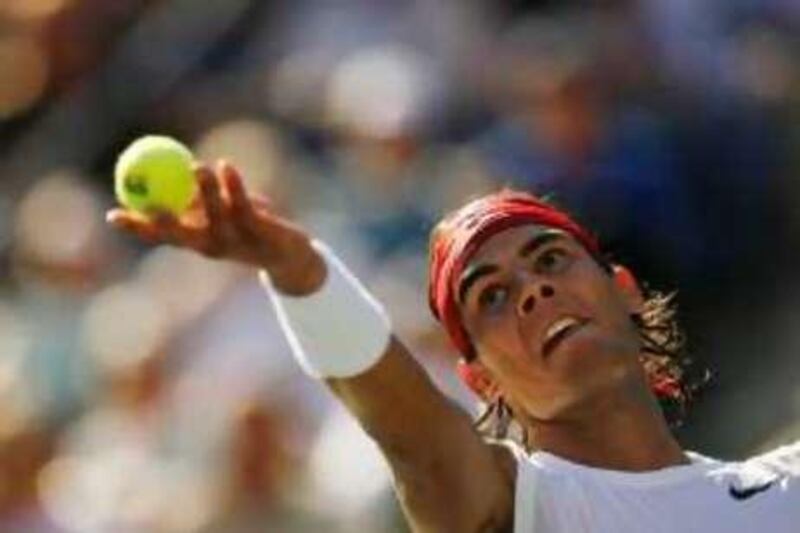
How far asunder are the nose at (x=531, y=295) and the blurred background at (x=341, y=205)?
6.65 ft

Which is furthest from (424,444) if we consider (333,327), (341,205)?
(341,205)

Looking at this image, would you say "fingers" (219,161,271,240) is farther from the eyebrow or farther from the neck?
the neck

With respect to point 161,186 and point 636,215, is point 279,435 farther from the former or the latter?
point 161,186

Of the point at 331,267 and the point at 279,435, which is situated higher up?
the point at 331,267

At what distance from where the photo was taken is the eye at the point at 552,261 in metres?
3.71

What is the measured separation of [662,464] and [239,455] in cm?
245

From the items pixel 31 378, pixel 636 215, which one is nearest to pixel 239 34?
pixel 31 378

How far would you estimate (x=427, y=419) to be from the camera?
10.8ft

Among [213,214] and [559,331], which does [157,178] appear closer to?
[213,214]

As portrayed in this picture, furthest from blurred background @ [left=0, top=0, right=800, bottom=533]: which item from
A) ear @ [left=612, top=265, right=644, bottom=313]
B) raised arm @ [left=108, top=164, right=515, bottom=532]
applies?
raised arm @ [left=108, top=164, right=515, bottom=532]

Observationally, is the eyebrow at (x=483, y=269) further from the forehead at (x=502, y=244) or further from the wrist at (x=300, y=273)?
the wrist at (x=300, y=273)

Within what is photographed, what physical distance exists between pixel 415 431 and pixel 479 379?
0.57 m

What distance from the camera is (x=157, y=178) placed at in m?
3.14

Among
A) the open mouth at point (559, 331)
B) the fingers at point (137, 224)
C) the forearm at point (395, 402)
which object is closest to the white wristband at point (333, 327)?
the forearm at point (395, 402)
